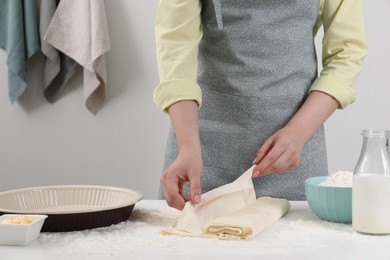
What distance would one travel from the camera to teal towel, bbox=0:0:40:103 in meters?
2.37

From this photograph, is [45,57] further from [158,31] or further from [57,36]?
[158,31]

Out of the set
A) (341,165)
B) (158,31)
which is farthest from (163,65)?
(341,165)

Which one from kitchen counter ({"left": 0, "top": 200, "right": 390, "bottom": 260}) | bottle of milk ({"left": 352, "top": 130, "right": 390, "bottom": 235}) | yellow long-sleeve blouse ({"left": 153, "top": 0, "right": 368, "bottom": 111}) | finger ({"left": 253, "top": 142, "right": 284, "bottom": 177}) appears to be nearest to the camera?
kitchen counter ({"left": 0, "top": 200, "right": 390, "bottom": 260})

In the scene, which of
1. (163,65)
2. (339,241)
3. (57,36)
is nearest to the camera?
(339,241)

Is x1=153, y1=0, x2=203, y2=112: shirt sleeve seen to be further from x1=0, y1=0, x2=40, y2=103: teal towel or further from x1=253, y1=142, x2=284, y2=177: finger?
x1=0, y1=0, x2=40, y2=103: teal towel

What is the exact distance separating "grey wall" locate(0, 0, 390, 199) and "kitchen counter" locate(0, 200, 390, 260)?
4.22ft

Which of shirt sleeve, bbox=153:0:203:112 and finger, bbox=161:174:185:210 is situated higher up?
shirt sleeve, bbox=153:0:203:112

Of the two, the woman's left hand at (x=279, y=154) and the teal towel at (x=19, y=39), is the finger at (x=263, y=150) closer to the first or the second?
the woman's left hand at (x=279, y=154)

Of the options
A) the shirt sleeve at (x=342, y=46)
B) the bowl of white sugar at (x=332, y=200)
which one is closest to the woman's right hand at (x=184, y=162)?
the bowl of white sugar at (x=332, y=200)

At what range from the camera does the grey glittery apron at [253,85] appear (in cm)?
155

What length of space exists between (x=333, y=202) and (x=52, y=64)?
147cm

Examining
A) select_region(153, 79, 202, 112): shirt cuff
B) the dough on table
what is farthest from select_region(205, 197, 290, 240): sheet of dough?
select_region(153, 79, 202, 112): shirt cuff

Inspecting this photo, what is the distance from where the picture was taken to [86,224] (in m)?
1.16

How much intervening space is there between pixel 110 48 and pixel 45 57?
245 mm
